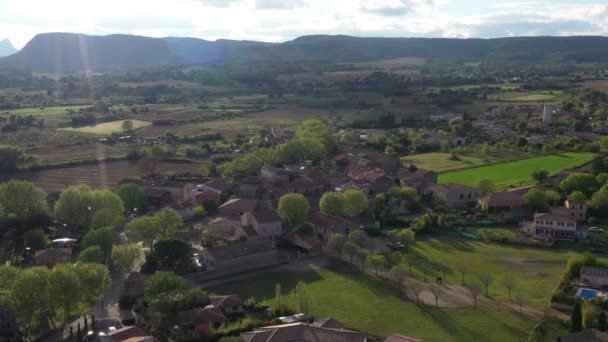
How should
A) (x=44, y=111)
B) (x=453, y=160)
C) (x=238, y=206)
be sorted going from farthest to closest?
1. (x=44, y=111)
2. (x=453, y=160)
3. (x=238, y=206)

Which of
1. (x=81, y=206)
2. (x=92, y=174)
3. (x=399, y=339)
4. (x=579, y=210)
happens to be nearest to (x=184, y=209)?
(x=81, y=206)

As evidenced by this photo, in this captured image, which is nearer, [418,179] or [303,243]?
Result: [303,243]

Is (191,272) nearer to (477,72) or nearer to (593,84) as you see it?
(593,84)

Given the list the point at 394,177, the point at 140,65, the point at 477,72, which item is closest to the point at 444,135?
the point at 394,177

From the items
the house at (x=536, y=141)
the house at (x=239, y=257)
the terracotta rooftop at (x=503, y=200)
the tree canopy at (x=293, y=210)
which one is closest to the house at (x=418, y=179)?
the terracotta rooftop at (x=503, y=200)

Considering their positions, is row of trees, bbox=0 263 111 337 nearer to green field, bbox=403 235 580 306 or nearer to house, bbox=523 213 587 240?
green field, bbox=403 235 580 306

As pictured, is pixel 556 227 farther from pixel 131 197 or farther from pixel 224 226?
pixel 131 197

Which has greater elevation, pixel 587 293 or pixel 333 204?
pixel 333 204
